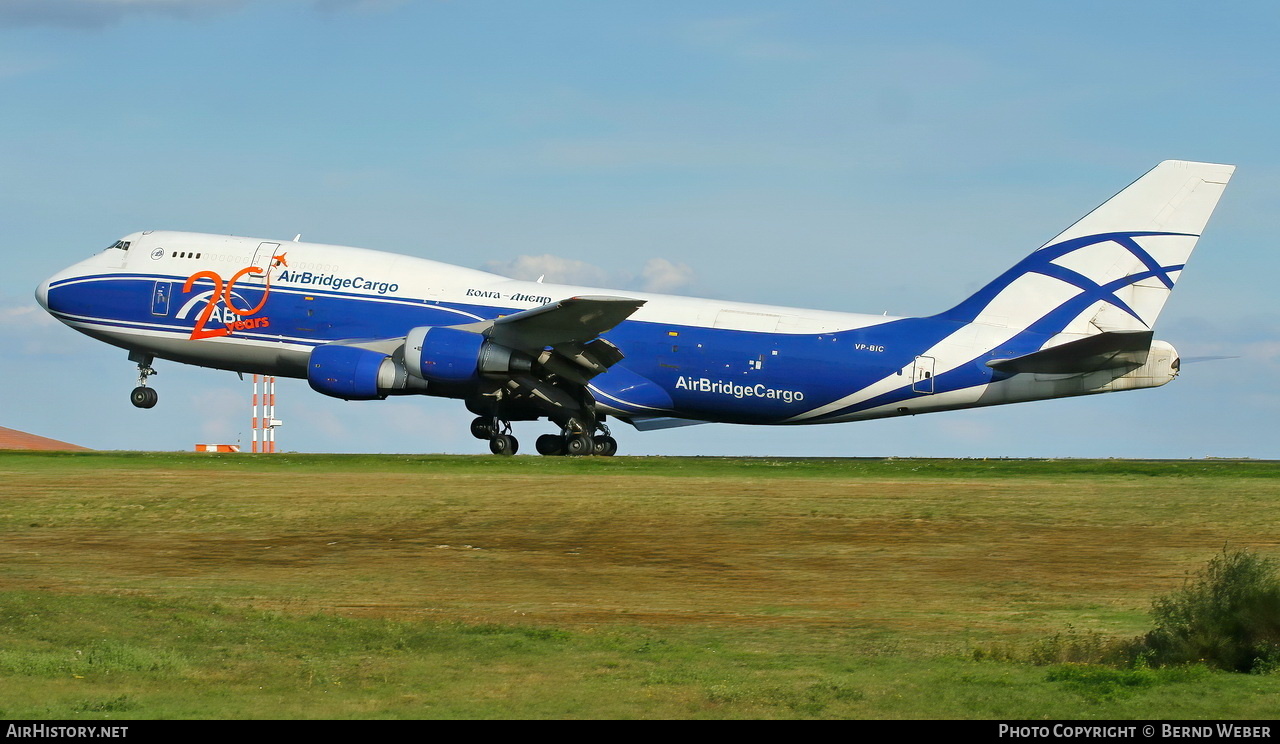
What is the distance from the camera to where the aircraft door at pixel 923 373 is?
35.5 meters

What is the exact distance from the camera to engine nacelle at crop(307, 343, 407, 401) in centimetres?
3512

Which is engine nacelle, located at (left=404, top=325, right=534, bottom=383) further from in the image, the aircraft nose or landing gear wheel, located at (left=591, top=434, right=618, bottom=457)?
the aircraft nose

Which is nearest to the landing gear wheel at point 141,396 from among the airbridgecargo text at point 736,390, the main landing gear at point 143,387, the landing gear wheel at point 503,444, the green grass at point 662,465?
the main landing gear at point 143,387

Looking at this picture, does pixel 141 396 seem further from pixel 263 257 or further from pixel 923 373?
pixel 923 373

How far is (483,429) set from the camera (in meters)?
38.1

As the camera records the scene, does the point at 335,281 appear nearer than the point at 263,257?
Yes

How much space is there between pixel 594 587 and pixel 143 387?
2653 centimetres

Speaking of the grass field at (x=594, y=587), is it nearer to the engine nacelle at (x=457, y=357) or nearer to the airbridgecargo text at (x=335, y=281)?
the engine nacelle at (x=457, y=357)

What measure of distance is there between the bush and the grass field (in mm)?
481

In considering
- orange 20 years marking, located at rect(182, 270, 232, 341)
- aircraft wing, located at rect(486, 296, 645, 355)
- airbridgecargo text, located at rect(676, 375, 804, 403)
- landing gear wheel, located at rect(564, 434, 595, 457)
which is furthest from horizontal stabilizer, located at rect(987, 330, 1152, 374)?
orange 20 years marking, located at rect(182, 270, 232, 341)
